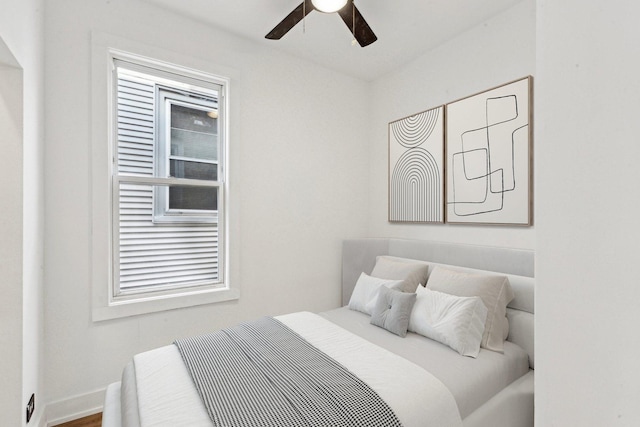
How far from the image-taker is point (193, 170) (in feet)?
8.48

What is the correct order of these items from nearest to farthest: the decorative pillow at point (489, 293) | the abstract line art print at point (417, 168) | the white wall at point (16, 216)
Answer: the white wall at point (16, 216) → the decorative pillow at point (489, 293) → the abstract line art print at point (417, 168)

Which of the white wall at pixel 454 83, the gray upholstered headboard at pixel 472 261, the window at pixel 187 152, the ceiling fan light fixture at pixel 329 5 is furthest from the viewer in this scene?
the window at pixel 187 152

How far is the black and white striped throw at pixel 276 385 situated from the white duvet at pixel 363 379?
4 cm

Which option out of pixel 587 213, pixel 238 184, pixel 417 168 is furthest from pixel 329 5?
pixel 587 213

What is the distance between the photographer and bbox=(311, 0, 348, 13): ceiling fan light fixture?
69.5 inches

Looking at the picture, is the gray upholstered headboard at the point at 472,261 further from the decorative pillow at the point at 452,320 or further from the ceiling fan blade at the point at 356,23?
the ceiling fan blade at the point at 356,23

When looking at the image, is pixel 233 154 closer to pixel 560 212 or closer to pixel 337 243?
pixel 337 243

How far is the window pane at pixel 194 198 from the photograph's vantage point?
2.52 meters

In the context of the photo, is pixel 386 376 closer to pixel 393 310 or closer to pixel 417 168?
pixel 393 310

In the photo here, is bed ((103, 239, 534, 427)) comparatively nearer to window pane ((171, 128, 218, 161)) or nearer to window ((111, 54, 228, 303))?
window ((111, 54, 228, 303))

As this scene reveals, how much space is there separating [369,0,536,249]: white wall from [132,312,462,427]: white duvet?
1327 millimetres

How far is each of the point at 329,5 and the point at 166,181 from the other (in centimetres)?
169

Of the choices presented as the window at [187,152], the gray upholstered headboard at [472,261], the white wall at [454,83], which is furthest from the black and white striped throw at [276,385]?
the white wall at [454,83]

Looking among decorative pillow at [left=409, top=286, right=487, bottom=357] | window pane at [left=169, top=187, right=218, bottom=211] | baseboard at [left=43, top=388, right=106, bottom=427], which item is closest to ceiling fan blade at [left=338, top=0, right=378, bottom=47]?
window pane at [left=169, top=187, right=218, bottom=211]
